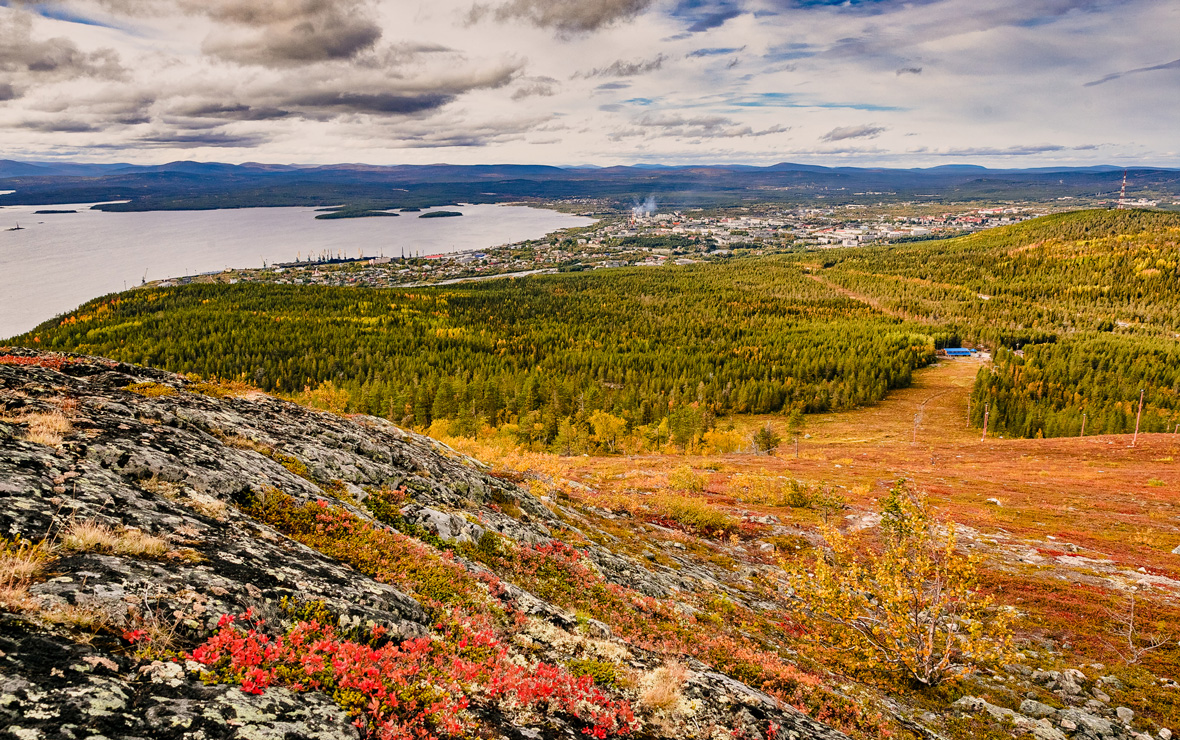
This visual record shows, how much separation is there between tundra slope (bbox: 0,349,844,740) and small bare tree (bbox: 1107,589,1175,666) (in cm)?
1591

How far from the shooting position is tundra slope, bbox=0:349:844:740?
199 inches

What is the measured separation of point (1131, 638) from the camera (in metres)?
19.3

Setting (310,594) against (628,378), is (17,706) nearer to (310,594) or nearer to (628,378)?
(310,594)

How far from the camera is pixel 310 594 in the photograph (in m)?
7.92

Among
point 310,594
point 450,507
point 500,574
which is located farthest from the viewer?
point 450,507

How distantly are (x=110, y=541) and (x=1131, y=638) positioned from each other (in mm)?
29737

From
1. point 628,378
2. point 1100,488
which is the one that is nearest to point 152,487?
point 1100,488

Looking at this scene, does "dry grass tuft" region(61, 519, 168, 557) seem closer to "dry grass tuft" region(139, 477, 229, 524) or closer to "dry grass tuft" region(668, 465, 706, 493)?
"dry grass tuft" region(139, 477, 229, 524)

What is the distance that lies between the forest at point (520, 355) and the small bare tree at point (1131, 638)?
63.9 m

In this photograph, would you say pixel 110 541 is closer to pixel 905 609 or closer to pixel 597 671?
pixel 597 671

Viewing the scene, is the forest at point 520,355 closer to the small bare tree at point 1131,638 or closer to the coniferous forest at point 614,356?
the coniferous forest at point 614,356

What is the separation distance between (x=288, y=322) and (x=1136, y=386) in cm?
21298

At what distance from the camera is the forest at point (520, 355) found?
322 ft

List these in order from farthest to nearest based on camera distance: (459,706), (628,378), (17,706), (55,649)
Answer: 1. (628,378)
2. (459,706)
3. (55,649)
4. (17,706)
